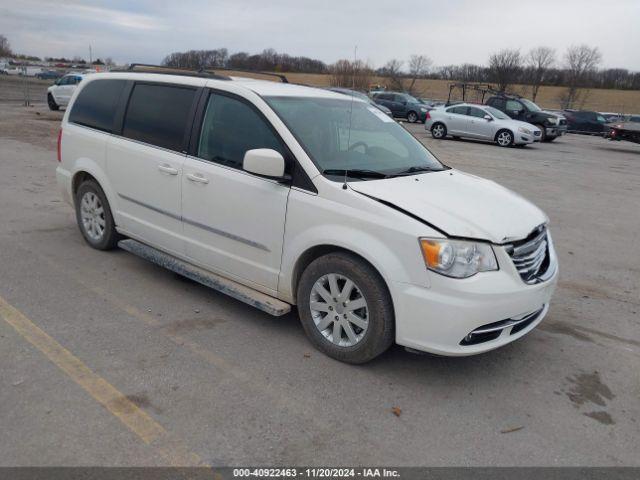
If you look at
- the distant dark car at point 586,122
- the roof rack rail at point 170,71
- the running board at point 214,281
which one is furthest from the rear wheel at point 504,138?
the running board at point 214,281

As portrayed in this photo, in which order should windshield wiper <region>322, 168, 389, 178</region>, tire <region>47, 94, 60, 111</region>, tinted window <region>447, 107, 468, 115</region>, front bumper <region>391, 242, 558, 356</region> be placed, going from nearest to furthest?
1. front bumper <region>391, 242, 558, 356</region>
2. windshield wiper <region>322, 168, 389, 178</region>
3. tinted window <region>447, 107, 468, 115</region>
4. tire <region>47, 94, 60, 111</region>

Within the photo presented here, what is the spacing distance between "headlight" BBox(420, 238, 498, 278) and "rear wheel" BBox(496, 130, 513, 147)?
63.1 feet

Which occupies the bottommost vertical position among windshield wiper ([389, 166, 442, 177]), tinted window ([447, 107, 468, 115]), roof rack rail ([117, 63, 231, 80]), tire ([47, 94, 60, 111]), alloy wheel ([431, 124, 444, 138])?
tire ([47, 94, 60, 111])

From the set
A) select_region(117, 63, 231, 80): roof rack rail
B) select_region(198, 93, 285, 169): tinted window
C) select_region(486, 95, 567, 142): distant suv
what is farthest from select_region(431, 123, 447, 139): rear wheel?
select_region(198, 93, 285, 169): tinted window

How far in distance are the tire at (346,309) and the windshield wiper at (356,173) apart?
593 mm

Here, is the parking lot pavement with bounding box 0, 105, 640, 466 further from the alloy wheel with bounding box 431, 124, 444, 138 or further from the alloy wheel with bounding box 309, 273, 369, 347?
the alloy wheel with bounding box 431, 124, 444, 138

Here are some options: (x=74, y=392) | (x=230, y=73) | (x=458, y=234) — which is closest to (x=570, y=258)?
(x=458, y=234)

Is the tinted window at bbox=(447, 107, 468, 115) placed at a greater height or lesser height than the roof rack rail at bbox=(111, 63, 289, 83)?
lesser

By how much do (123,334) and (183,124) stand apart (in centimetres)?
181

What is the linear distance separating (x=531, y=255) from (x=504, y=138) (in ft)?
62.3

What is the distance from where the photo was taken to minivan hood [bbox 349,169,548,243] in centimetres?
348

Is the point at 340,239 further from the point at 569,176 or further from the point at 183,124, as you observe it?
the point at 569,176

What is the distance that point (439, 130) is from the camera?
23.3 m

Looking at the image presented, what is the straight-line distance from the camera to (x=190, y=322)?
4.32 m
